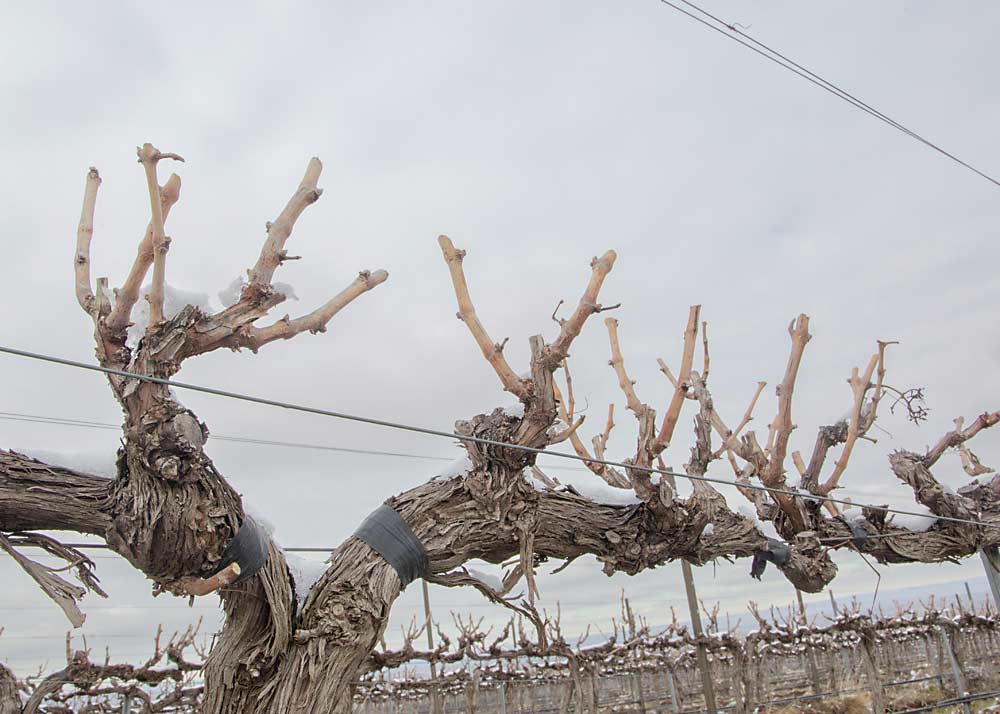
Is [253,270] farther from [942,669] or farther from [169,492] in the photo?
[942,669]

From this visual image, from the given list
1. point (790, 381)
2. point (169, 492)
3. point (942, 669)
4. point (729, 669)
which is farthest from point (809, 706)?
point (169, 492)

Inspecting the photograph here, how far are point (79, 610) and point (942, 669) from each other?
1921cm

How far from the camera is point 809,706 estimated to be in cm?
1348

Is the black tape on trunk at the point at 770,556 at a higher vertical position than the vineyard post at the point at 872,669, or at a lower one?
higher

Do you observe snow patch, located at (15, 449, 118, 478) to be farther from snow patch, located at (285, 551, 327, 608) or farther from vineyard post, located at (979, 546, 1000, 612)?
vineyard post, located at (979, 546, 1000, 612)

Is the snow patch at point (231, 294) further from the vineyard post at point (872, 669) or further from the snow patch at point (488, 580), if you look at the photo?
the vineyard post at point (872, 669)

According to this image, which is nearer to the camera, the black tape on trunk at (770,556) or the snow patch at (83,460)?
the snow patch at (83,460)

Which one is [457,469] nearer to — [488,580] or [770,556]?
[488,580]

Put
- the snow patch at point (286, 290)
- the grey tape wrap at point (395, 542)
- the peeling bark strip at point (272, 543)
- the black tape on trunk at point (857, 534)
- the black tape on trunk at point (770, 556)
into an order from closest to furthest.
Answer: the peeling bark strip at point (272, 543), the snow patch at point (286, 290), the grey tape wrap at point (395, 542), the black tape on trunk at point (770, 556), the black tape on trunk at point (857, 534)

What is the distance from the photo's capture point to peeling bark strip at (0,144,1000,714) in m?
2.68

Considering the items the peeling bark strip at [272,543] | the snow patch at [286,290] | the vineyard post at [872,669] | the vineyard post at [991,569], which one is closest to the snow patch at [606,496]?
the peeling bark strip at [272,543]

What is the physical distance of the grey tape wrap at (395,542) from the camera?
3312 mm

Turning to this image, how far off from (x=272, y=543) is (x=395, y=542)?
568mm

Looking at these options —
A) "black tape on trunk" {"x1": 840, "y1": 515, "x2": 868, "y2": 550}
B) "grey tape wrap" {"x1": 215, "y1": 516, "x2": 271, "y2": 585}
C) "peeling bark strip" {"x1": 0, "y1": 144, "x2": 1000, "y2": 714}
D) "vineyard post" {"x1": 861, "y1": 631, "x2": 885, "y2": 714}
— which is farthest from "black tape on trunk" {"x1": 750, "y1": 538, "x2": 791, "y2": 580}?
"vineyard post" {"x1": 861, "y1": 631, "x2": 885, "y2": 714}
